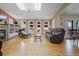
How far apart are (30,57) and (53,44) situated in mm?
1659

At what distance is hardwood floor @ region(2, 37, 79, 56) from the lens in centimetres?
514

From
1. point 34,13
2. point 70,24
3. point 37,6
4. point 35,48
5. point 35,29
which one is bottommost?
point 35,48

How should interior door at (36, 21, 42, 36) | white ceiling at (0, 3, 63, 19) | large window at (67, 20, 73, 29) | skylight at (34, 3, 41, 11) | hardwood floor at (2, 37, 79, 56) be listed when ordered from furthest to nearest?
large window at (67, 20, 73, 29) < interior door at (36, 21, 42, 36) < white ceiling at (0, 3, 63, 19) < hardwood floor at (2, 37, 79, 56) < skylight at (34, 3, 41, 11)

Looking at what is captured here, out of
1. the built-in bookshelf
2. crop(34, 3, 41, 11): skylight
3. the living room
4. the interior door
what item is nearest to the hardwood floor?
the living room

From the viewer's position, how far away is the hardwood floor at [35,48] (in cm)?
514

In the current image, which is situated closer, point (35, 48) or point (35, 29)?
point (35, 29)

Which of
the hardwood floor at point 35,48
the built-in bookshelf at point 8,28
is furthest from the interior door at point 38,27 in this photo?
the built-in bookshelf at point 8,28

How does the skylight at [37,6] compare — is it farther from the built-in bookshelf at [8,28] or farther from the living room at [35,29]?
the built-in bookshelf at [8,28]

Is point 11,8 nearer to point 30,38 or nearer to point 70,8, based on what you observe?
point 30,38

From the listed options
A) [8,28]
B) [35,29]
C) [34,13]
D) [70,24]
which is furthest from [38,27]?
[70,24]

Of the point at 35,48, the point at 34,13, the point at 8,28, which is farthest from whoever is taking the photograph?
the point at 35,48

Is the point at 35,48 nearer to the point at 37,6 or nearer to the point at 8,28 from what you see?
the point at 8,28

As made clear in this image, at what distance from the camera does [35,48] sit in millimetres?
5680

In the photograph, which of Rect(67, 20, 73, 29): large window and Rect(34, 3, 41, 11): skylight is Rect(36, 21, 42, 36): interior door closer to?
Rect(34, 3, 41, 11): skylight
